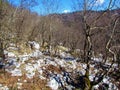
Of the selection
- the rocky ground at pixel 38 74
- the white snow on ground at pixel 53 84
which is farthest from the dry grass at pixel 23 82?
the white snow on ground at pixel 53 84

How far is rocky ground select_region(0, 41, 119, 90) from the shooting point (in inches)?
717

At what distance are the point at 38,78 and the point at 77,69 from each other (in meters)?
4.19

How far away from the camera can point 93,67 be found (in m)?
23.8

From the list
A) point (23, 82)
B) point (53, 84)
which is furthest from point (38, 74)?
point (23, 82)

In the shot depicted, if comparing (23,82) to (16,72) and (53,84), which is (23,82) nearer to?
(16,72)

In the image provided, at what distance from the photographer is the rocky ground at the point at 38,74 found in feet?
59.8

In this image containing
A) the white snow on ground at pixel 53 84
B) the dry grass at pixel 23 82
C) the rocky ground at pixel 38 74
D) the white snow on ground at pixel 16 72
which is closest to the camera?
the dry grass at pixel 23 82

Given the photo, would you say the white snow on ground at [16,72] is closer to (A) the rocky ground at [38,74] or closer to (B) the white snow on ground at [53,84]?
(A) the rocky ground at [38,74]

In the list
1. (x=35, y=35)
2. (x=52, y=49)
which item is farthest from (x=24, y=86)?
(x=35, y=35)

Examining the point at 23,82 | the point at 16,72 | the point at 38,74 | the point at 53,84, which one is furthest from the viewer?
the point at 38,74

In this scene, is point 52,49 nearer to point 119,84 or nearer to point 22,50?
point 22,50

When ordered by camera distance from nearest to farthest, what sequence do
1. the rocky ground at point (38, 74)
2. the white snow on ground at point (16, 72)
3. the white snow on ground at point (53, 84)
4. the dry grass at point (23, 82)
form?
the dry grass at point (23, 82) → the rocky ground at point (38, 74) → the white snow on ground at point (53, 84) → the white snow on ground at point (16, 72)

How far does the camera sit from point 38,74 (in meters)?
19.7

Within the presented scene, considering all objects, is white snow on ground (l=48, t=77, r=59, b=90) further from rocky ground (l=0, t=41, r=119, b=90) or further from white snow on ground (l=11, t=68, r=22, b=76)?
white snow on ground (l=11, t=68, r=22, b=76)
